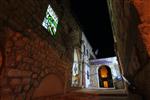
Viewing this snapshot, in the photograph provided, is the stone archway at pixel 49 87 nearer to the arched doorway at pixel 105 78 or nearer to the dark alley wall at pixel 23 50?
the dark alley wall at pixel 23 50

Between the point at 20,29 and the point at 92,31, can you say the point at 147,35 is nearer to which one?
the point at 20,29

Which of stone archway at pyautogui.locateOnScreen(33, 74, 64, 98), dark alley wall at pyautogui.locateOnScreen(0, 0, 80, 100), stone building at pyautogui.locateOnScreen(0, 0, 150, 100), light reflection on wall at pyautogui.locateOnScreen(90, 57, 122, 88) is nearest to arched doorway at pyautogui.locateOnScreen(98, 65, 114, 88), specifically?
light reflection on wall at pyautogui.locateOnScreen(90, 57, 122, 88)

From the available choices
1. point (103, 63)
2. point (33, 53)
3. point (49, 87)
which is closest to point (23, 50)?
point (33, 53)

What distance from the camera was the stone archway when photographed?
2.95m

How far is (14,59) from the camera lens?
2.24 m

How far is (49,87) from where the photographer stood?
3.46m

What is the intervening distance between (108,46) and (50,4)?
47.9ft

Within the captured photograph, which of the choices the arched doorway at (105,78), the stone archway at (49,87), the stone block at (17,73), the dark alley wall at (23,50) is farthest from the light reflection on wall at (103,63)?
the stone block at (17,73)

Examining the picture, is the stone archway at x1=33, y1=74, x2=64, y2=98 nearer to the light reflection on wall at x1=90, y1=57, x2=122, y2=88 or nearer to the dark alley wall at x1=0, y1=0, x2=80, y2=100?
the dark alley wall at x1=0, y1=0, x2=80, y2=100

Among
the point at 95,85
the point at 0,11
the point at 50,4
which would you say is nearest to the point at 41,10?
the point at 50,4

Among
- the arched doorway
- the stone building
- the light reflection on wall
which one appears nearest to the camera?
the stone building

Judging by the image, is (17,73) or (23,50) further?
(23,50)

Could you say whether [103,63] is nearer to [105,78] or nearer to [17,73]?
[105,78]

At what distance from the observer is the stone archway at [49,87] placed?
2954mm
